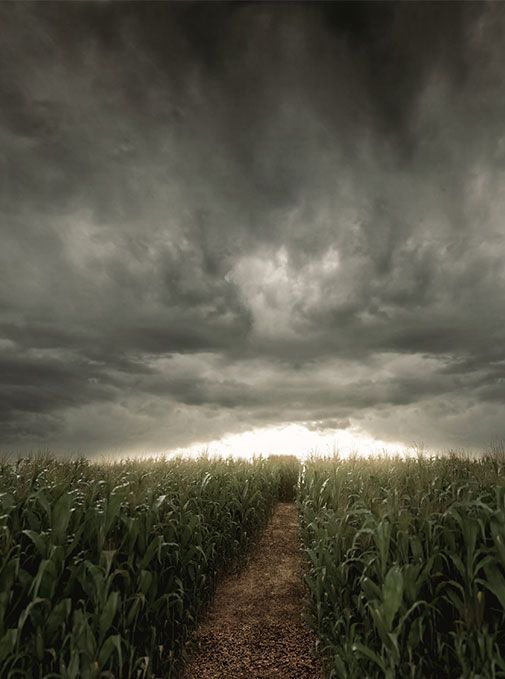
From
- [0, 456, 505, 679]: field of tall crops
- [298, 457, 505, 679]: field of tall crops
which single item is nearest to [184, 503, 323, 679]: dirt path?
[0, 456, 505, 679]: field of tall crops

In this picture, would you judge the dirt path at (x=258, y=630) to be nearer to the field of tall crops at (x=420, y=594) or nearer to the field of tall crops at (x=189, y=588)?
the field of tall crops at (x=189, y=588)

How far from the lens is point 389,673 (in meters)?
3.63

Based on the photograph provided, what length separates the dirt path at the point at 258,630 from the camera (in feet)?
17.9

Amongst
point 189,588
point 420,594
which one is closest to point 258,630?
point 189,588

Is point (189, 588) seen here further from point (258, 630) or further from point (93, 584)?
point (93, 584)

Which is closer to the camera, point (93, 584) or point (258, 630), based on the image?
point (93, 584)

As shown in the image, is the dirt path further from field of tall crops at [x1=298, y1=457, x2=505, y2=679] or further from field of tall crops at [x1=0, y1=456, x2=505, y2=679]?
field of tall crops at [x1=298, y1=457, x2=505, y2=679]

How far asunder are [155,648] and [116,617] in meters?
0.74

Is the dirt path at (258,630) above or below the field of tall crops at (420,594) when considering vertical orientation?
below

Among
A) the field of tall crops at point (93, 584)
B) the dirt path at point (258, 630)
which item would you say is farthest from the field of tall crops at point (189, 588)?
the dirt path at point (258, 630)

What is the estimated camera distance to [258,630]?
6.32 metres

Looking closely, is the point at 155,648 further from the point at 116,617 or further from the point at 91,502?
the point at 91,502

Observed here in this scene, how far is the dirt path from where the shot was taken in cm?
546

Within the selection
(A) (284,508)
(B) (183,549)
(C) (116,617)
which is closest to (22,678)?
(C) (116,617)
